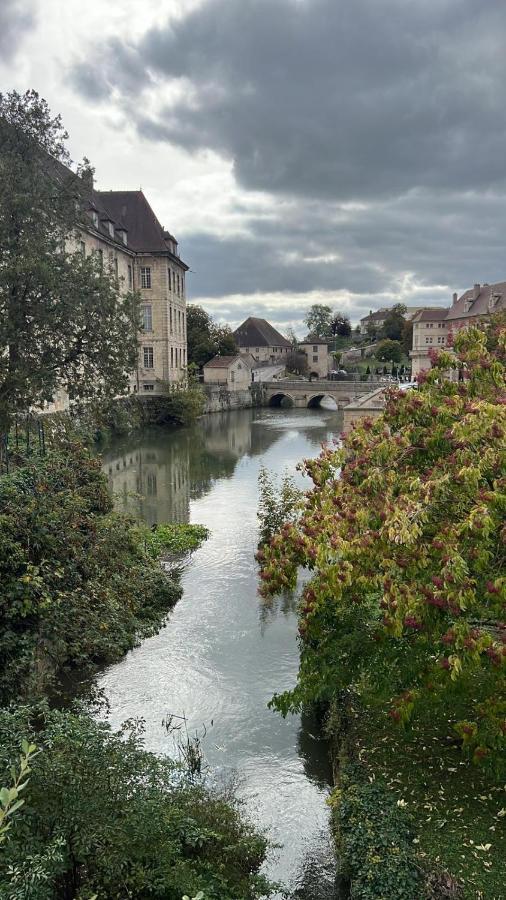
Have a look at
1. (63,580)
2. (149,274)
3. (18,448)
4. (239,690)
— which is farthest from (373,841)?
(149,274)

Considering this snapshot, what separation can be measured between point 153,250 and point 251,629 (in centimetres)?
4430

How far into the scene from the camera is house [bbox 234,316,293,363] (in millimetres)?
109625

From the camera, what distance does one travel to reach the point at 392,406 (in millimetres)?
7234

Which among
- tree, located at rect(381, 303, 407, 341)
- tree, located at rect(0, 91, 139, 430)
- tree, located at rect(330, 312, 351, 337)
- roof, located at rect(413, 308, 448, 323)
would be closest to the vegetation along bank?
tree, located at rect(0, 91, 139, 430)

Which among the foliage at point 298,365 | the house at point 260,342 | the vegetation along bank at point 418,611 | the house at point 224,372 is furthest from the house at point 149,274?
the house at point 260,342

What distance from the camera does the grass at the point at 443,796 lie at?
232 inches

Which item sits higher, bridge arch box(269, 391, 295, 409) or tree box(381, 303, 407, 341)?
tree box(381, 303, 407, 341)

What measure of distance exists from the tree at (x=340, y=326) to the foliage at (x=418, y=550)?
140m

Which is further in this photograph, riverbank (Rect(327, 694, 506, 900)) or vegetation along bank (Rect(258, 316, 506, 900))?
riverbank (Rect(327, 694, 506, 900))

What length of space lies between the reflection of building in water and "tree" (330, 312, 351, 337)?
109 m

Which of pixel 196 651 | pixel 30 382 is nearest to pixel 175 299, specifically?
pixel 30 382

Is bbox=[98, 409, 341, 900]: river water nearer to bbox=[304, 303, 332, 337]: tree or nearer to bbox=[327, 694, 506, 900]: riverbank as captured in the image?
bbox=[327, 694, 506, 900]: riverbank

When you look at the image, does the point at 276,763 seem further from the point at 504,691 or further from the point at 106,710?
the point at 504,691

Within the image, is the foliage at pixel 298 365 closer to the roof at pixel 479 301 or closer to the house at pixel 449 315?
the house at pixel 449 315
